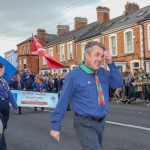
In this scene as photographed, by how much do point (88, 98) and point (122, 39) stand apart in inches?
1131

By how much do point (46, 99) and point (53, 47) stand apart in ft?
107


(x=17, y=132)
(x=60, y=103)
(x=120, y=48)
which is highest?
(x=120, y=48)

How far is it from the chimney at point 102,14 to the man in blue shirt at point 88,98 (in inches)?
1451

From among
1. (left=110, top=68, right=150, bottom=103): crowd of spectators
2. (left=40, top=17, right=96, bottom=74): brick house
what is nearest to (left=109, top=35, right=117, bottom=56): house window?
(left=40, top=17, right=96, bottom=74): brick house

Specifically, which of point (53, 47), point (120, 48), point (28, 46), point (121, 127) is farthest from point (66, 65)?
point (121, 127)

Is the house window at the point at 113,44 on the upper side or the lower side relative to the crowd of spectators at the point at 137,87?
upper

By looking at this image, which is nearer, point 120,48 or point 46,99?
point 46,99

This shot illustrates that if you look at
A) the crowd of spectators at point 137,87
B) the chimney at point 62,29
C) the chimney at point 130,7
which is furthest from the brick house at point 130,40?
the chimney at point 62,29

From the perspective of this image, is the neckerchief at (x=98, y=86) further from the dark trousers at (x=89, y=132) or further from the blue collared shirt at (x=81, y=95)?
the dark trousers at (x=89, y=132)

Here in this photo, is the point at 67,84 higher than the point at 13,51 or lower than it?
lower

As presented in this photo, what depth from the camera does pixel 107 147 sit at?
24.0ft

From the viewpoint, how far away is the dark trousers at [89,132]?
4.04 meters

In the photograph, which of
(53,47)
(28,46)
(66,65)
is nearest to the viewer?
(66,65)

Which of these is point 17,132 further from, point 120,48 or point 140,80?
point 120,48
